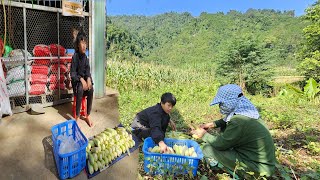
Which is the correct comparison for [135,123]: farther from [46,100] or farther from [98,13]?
[98,13]

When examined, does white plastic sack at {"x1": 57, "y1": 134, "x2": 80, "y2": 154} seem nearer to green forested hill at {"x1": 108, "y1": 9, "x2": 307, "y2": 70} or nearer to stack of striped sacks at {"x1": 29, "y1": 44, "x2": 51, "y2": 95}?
stack of striped sacks at {"x1": 29, "y1": 44, "x2": 51, "y2": 95}

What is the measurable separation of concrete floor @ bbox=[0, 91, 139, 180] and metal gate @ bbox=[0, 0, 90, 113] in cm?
38

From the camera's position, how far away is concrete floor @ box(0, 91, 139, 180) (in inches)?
133

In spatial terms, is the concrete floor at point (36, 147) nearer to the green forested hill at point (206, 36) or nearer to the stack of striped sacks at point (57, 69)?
the stack of striped sacks at point (57, 69)

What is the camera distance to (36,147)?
157 inches

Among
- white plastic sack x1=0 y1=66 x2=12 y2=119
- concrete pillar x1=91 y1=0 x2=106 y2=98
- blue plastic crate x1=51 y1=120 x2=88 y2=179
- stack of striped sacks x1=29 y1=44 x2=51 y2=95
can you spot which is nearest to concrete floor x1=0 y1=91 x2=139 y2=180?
blue plastic crate x1=51 y1=120 x2=88 y2=179

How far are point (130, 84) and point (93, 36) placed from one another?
3656mm

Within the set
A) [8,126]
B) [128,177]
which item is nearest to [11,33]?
[8,126]

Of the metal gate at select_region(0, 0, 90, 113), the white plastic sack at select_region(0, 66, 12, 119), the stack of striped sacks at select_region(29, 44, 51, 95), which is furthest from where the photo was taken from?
the stack of striped sacks at select_region(29, 44, 51, 95)

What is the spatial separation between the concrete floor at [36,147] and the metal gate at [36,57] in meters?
0.38

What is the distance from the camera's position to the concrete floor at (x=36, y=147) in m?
3.37

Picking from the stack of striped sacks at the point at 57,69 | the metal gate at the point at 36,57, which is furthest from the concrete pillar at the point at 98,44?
the stack of striped sacks at the point at 57,69

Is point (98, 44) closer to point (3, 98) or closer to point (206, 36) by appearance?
point (3, 98)

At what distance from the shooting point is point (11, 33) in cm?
526
